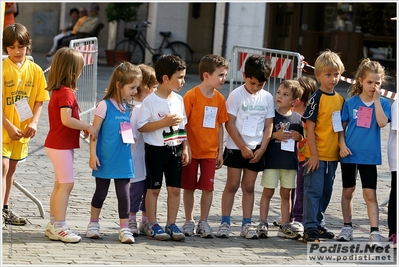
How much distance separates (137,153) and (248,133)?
0.96 metres

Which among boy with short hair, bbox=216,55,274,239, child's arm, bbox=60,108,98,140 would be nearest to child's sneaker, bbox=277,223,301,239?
boy with short hair, bbox=216,55,274,239

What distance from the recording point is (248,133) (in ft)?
23.5

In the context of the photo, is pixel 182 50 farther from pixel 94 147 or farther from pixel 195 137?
pixel 94 147

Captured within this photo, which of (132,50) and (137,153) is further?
(132,50)

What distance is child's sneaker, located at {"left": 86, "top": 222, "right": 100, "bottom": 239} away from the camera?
676 cm

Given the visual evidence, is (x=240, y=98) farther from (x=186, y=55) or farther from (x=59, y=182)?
(x=186, y=55)

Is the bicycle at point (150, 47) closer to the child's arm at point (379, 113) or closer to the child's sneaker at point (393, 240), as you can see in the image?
the child's arm at point (379, 113)

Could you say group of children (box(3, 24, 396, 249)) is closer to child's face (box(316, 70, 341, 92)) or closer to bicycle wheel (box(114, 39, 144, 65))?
child's face (box(316, 70, 341, 92))

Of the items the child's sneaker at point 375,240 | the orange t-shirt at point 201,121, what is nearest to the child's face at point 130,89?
the orange t-shirt at point 201,121

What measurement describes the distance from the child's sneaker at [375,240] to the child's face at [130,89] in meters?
2.27

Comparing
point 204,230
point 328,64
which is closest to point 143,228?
point 204,230

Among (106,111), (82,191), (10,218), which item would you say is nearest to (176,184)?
(106,111)

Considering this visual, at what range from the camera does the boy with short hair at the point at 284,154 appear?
23.8ft

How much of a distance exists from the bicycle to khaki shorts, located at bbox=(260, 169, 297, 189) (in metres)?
14.1
